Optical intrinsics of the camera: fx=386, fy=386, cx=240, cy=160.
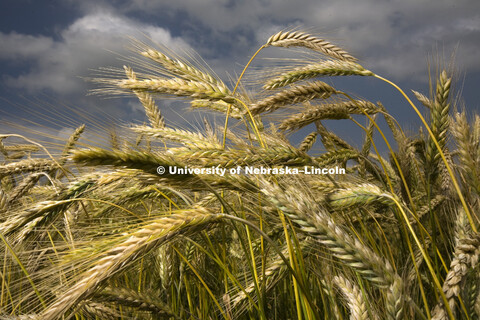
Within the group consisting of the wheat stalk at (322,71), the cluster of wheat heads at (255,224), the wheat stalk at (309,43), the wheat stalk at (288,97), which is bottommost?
the cluster of wheat heads at (255,224)

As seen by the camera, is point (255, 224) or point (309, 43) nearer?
point (255, 224)

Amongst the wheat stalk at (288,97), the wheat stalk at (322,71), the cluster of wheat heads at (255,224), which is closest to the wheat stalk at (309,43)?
the cluster of wheat heads at (255,224)

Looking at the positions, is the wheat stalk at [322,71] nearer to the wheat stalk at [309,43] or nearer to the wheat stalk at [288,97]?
the wheat stalk at [288,97]

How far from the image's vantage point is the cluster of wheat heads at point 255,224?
1.33 m

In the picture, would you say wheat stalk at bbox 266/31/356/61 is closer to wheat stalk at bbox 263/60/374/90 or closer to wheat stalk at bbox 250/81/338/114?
wheat stalk at bbox 263/60/374/90

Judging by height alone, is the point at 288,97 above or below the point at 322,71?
below

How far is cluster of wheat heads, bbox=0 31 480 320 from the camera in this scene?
52.3 inches

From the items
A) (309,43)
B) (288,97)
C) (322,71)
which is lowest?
(288,97)

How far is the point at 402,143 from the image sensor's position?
9.19 feet

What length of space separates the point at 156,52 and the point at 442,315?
2.46m

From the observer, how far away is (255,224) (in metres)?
2.16

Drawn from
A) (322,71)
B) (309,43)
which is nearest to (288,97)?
(322,71)

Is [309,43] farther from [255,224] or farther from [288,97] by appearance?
[255,224]

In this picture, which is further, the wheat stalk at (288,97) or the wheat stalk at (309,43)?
the wheat stalk at (309,43)
